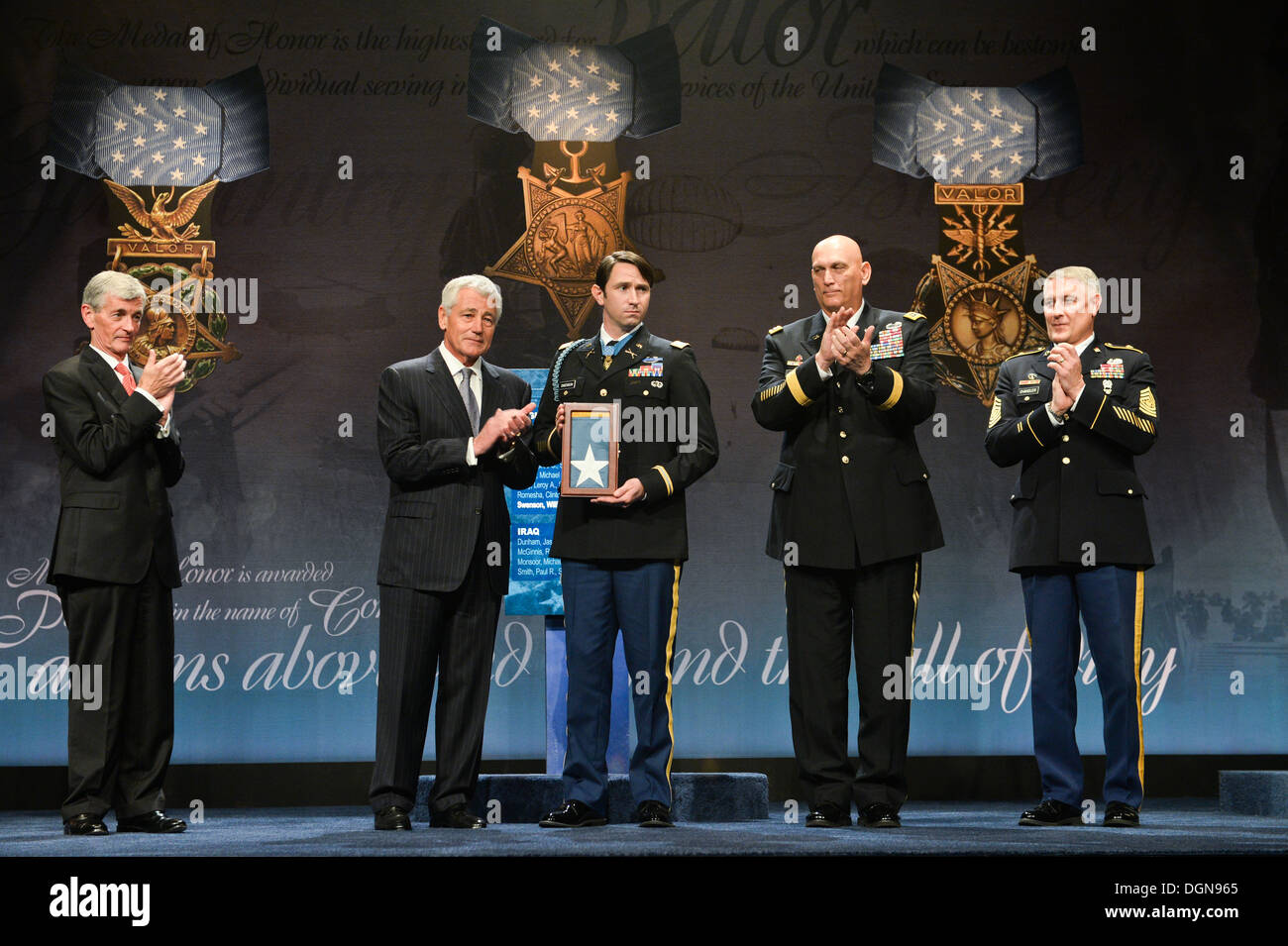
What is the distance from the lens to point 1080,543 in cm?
414

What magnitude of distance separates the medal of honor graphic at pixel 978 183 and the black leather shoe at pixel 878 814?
8.32ft

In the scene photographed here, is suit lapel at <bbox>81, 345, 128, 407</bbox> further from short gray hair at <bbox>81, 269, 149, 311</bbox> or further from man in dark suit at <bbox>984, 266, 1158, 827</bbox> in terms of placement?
man in dark suit at <bbox>984, 266, 1158, 827</bbox>

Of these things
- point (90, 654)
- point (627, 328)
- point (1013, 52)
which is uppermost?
point (1013, 52)

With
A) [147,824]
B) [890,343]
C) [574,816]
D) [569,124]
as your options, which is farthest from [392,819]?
[569,124]

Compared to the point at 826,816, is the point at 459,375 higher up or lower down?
higher up

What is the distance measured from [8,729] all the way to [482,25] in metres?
3.78

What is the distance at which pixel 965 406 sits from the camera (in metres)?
5.94

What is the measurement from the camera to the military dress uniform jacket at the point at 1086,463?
4.15 meters

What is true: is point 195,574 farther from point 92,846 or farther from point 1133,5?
point 1133,5

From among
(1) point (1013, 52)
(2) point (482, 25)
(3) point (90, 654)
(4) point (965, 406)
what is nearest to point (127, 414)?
(3) point (90, 654)

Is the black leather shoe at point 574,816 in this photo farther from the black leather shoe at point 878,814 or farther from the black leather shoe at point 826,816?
the black leather shoe at point 878,814

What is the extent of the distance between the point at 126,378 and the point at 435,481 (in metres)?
1.14

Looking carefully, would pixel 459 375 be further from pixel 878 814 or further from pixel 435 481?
pixel 878 814
